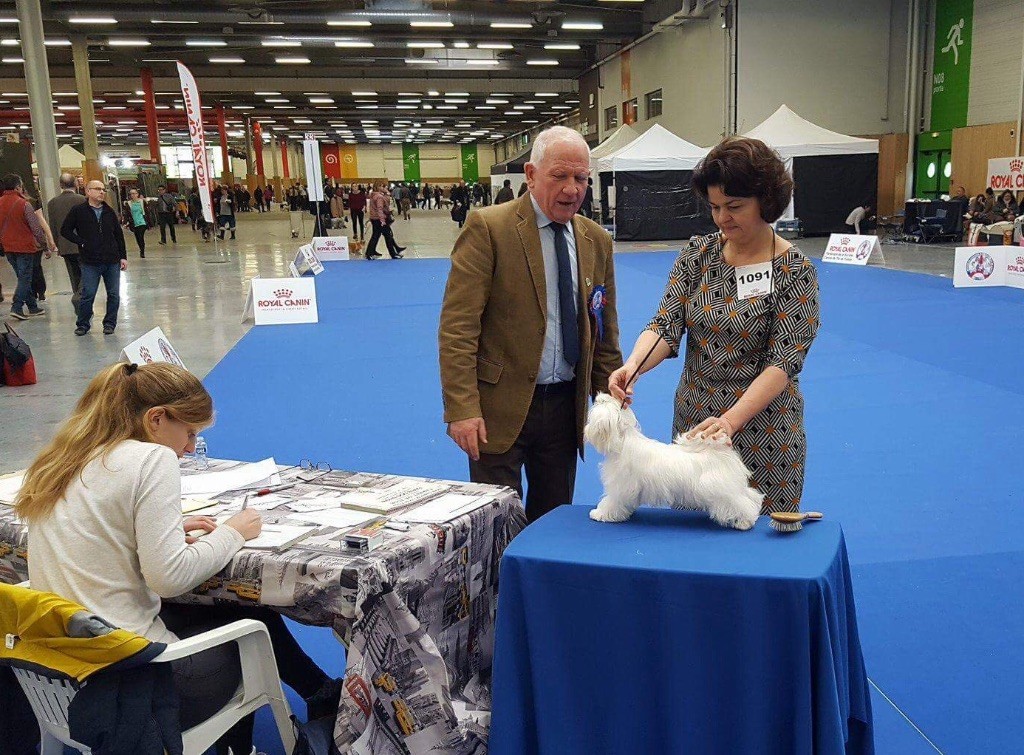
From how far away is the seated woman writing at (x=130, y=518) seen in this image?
5.81ft

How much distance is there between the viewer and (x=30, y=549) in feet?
5.97

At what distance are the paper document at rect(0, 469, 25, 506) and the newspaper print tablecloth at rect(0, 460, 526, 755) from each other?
159 millimetres

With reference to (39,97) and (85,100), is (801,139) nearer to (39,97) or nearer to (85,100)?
(39,97)

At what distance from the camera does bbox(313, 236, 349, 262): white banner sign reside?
1780cm

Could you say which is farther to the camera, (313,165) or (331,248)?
(331,248)

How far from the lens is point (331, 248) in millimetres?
18000

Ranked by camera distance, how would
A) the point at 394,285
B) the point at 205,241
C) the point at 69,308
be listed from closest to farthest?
the point at 69,308, the point at 394,285, the point at 205,241

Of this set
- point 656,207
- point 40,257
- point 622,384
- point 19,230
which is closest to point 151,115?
point 656,207

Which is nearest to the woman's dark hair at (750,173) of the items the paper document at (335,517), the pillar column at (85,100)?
the paper document at (335,517)

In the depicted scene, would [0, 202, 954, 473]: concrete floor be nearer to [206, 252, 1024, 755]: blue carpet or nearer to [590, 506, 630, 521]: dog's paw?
[206, 252, 1024, 755]: blue carpet

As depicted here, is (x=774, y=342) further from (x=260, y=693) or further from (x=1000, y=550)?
(x=1000, y=550)

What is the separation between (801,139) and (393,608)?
1824cm

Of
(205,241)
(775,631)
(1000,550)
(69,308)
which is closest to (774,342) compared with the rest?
(775,631)

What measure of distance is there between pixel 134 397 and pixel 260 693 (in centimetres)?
72
